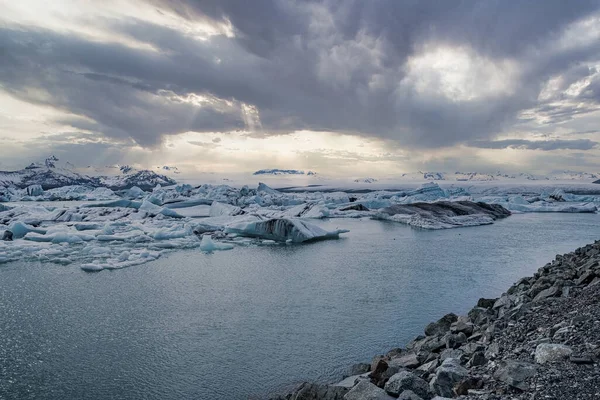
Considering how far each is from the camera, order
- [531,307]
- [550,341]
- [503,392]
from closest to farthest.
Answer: [503,392], [550,341], [531,307]

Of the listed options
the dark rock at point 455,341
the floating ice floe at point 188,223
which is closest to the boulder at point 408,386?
the dark rock at point 455,341

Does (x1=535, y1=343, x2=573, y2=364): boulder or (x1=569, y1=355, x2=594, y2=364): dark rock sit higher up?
(x1=569, y1=355, x2=594, y2=364): dark rock

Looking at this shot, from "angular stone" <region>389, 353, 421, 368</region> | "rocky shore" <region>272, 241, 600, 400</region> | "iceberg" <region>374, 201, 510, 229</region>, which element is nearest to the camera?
"rocky shore" <region>272, 241, 600, 400</region>

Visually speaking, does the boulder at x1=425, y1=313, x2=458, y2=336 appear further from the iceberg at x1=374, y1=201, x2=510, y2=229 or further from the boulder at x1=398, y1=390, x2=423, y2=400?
the iceberg at x1=374, y1=201, x2=510, y2=229

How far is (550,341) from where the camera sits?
3916 mm

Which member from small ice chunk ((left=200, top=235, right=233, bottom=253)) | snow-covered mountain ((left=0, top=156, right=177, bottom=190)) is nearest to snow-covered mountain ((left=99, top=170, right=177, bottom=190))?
snow-covered mountain ((left=0, top=156, right=177, bottom=190))

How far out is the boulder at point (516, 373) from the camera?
3.16 meters

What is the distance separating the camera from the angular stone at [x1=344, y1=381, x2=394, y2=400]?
149 inches

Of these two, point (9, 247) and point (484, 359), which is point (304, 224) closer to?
point (9, 247)

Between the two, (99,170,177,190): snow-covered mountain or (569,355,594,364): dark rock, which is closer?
(569,355,594,364): dark rock

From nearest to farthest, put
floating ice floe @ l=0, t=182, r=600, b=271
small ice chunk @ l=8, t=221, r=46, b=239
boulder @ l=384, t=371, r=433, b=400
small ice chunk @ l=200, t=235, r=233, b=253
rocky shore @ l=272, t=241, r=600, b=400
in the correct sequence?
rocky shore @ l=272, t=241, r=600, b=400 < boulder @ l=384, t=371, r=433, b=400 < floating ice floe @ l=0, t=182, r=600, b=271 < small ice chunk @ l=200, t=235, r=233, b=253 < small ice chunk @ l=8, t=221, r=46, b=239

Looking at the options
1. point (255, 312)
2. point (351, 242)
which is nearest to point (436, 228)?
point (351, 242)

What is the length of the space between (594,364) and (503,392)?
0.78 metres

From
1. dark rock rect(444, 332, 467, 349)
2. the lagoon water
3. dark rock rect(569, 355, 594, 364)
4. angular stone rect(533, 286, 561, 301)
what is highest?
dark rock rect(569, 355, 594, 364)
